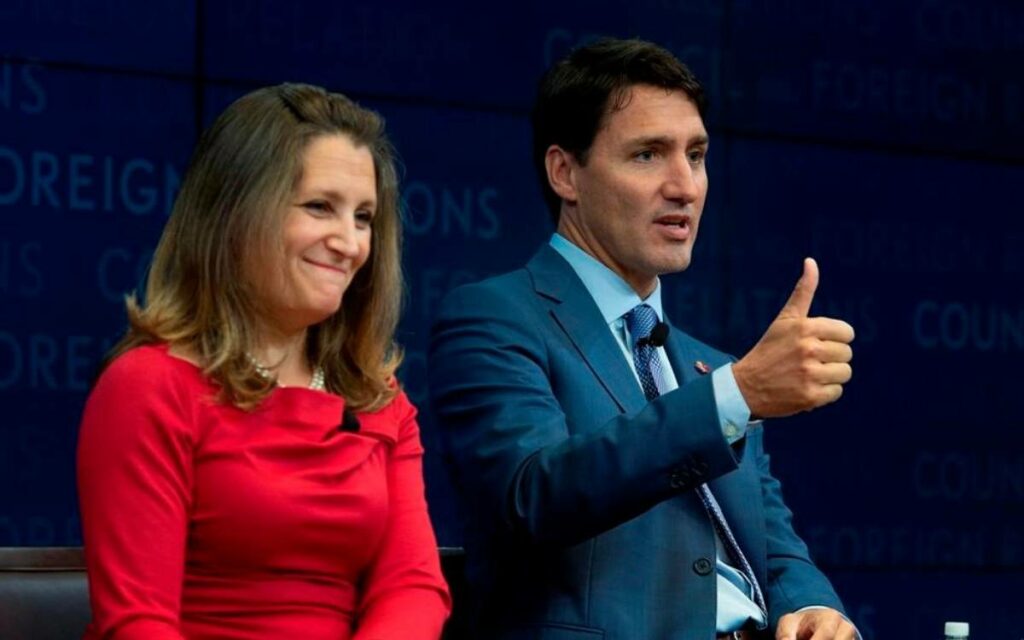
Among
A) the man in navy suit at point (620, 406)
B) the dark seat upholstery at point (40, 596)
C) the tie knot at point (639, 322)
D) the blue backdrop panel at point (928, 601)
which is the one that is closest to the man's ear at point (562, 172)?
the man in navy suit at point (620, 406)

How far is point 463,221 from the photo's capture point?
170 inches

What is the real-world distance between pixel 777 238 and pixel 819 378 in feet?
7.92

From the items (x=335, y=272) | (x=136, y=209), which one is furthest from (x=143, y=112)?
(x=335, y=272)

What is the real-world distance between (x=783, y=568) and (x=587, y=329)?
0.51m

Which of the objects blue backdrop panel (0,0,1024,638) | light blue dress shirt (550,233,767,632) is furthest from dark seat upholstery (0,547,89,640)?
blue backdrop panel (0,0,1024,638)

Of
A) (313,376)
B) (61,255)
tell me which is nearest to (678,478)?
(313,376)

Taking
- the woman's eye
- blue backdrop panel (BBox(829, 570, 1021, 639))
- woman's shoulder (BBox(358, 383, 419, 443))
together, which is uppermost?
the woman's eye

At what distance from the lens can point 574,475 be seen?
2438 mm

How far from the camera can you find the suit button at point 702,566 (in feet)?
8.63

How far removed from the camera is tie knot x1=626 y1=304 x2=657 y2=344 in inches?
112

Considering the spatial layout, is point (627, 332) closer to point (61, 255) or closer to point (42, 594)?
point (42, 594)

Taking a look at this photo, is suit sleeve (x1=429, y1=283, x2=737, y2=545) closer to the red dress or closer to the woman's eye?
the red dress

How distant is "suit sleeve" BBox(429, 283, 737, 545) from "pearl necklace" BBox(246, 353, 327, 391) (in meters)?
0.30

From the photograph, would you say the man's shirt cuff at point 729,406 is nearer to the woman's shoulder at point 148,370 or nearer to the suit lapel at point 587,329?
the suit lapel at point 587,329
